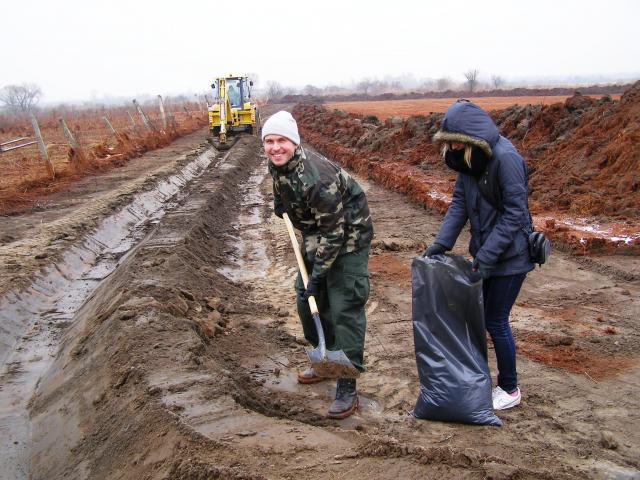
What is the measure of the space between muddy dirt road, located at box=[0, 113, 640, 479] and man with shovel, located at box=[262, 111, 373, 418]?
1.84 feet

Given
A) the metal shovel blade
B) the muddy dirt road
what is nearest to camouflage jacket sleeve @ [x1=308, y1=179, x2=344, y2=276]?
the metal shovel blade

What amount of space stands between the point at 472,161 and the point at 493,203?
29 cm

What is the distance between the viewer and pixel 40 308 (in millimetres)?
6293

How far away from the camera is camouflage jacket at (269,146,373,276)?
3.19m

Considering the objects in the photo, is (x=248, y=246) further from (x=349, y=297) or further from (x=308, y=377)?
(x=349, y=297)

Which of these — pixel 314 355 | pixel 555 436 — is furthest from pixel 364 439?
pixel 555 436

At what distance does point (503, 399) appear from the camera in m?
3.51

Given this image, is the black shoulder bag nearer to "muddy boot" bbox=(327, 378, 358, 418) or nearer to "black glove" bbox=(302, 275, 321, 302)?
"black glove" bbox=(302, 275, 321, 302)

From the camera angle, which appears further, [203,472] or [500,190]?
[500,190]

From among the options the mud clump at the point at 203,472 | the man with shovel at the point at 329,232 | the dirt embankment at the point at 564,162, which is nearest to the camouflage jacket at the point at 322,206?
the man with shovel at the point at 329,232

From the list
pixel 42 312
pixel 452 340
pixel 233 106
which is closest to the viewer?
pixel 452 340

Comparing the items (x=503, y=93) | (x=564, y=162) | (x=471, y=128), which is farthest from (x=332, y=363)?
(x=503, y=93)

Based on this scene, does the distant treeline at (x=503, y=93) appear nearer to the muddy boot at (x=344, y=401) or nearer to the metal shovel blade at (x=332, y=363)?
the muddy boot at (x=344, y=401)

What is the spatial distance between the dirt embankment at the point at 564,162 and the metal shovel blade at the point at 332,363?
15.7 feet
